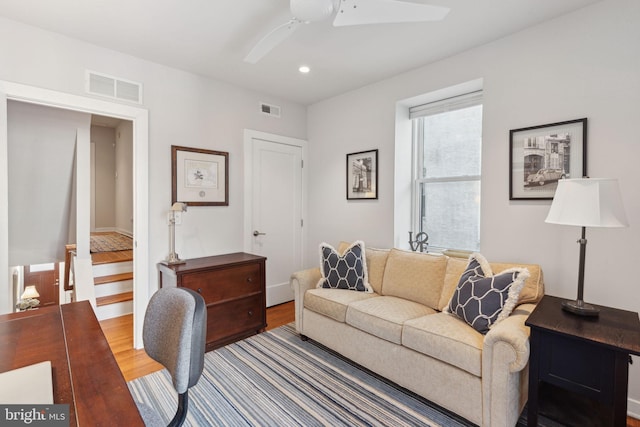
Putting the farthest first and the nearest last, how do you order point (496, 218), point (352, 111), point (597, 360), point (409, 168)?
point (352, 111)
point (409, 168)
point (496, 218)
point (597, 360)

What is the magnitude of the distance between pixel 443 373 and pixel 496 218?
4.39ft

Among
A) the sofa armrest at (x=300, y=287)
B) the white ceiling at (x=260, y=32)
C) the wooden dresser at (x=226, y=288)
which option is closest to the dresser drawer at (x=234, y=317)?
the wooden dresser at (x=226, y=288)

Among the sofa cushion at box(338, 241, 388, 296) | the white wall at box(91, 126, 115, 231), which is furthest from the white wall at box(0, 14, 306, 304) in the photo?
the white wall at box(91, 126, 115, 231)

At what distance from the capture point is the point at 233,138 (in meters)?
3.53

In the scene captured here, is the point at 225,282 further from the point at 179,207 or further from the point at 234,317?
the point at 179,207

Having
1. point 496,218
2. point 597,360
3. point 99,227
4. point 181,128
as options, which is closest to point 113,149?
point 99,227

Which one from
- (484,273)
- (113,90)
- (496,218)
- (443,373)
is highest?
(113,90)

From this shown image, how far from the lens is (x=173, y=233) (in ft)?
9.78

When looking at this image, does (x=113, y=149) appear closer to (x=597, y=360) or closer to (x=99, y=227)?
(x=99, y=227)

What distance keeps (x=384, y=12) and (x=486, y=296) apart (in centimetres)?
182

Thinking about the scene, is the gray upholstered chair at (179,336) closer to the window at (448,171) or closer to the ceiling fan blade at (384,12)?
the ceiling fan blade at (384,12)

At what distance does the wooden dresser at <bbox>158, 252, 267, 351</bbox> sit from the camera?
2.82 metres

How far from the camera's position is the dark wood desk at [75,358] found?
32.1 inches

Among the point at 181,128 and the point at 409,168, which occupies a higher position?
the point at 181,128
